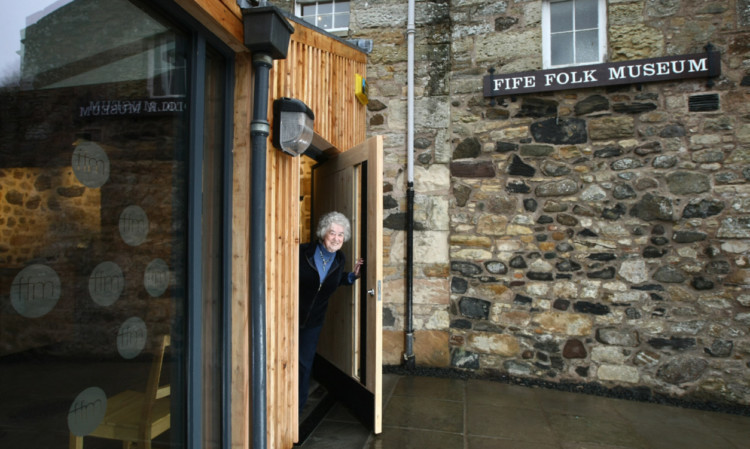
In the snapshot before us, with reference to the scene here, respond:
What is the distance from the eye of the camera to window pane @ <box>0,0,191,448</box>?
54.9 inches

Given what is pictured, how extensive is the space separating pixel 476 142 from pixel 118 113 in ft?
12.1

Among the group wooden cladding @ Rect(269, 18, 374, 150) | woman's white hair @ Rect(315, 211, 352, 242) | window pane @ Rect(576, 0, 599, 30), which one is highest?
window pane @ Rect(576, 0, 599, 30)

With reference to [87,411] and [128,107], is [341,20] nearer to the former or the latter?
[128,107]

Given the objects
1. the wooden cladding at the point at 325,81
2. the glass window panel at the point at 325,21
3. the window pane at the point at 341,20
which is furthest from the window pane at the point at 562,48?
the glass window panel at the point at 325,21

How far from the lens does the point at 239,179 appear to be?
8.28 feet

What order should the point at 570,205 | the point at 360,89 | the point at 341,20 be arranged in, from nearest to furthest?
the point at 570,205
the point at 360,89
the point at 341,20

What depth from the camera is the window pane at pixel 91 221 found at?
1.40 m

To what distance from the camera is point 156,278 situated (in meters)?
2.02

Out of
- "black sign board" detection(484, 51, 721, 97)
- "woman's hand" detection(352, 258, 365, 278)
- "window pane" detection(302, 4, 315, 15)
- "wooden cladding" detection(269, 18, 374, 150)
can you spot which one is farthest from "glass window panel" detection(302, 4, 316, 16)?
"woman's hand" detection(352, 258, 365, 278)

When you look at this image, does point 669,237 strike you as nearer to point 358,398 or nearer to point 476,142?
point 476,142

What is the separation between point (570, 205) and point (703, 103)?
1.54 metres

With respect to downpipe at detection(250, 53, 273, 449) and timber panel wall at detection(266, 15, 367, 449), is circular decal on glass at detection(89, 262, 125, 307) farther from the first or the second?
timber panel wall at detection(266, 15, 367, 449)

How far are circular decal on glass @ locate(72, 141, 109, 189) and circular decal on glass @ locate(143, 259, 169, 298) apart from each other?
1.50ft

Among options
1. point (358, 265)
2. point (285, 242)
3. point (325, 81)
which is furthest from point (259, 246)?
point (325, 81)
